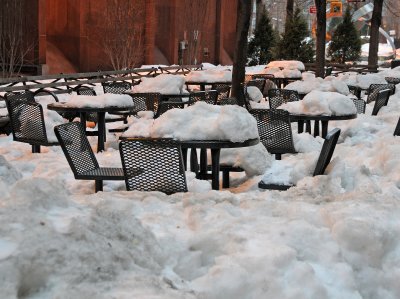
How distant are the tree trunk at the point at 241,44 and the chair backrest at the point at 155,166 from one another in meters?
8.91

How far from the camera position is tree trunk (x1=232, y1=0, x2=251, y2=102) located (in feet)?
52.3

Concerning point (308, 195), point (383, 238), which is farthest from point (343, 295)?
point (308, 195)

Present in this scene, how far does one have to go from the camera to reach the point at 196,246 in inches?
154

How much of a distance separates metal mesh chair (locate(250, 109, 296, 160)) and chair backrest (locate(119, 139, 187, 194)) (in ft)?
9.55

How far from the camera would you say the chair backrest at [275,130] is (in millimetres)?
9617

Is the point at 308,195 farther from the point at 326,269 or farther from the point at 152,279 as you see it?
the point at 152,279

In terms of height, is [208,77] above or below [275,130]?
above

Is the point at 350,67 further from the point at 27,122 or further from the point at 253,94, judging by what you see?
the point at 27,122

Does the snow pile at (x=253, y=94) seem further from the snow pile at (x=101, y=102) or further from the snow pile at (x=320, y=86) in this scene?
the snow pile at (x=101, y=102)

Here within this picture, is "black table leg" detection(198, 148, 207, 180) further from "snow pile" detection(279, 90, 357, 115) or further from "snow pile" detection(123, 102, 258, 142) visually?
"snow pile" detection(279, 90, 357, 115)

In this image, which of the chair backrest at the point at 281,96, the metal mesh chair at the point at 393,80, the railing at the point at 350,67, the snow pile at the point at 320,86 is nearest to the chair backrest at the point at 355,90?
the snow pile at the point at 320,86

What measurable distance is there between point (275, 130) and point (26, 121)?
3.57 metres

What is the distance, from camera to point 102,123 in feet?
38.6

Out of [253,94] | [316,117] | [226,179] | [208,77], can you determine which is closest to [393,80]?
[208,77]
